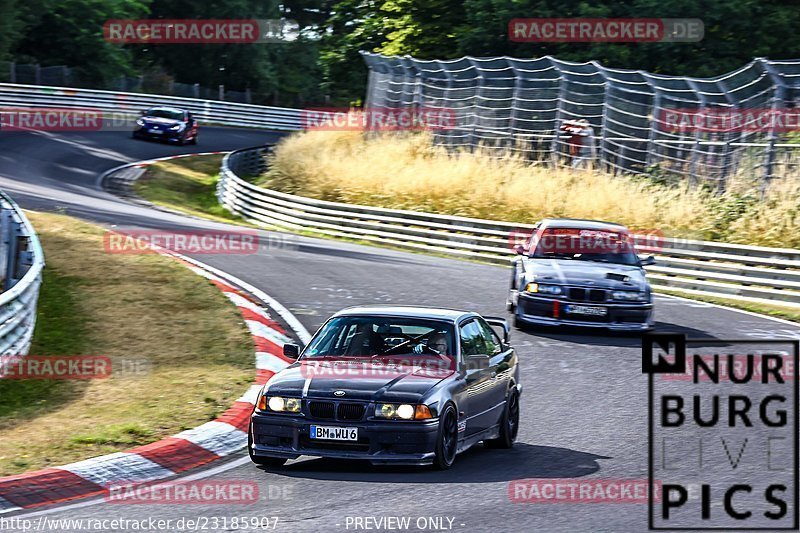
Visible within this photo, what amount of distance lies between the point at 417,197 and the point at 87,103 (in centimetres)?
2668

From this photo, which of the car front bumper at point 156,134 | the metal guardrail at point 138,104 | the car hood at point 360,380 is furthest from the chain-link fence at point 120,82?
the car hood at point 360,380

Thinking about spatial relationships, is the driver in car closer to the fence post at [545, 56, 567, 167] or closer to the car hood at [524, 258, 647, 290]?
the car hood at [524, 258, 647, 290]

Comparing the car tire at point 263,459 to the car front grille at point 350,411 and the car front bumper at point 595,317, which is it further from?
the car front bumper at point 595,317

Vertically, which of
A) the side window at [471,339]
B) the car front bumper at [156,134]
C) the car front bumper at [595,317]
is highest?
the car front bumper at [156,134]

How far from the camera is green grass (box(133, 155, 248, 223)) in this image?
36.2m

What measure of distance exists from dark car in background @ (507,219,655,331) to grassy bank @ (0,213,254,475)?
3.92 meters

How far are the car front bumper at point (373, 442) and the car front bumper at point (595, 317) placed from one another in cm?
768

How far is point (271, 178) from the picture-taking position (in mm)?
37969

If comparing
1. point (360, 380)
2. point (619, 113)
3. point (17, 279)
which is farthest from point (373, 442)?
point (619, 113)

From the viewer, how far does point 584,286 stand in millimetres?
16312

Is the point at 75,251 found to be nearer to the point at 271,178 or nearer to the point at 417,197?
the point at 417,197

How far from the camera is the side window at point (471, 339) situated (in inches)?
396

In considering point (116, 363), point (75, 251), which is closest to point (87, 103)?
point (75, 251)

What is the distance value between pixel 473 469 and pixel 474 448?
126 centimetres
